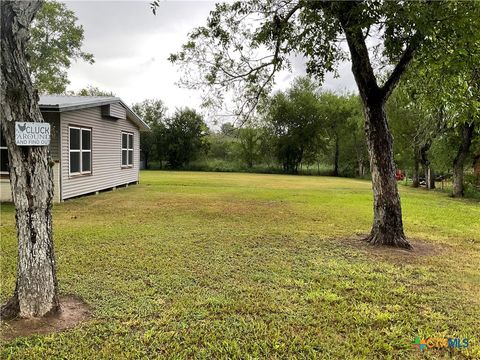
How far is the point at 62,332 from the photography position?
2836 mm

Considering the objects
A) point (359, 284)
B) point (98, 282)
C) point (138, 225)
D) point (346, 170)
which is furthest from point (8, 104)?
point (346, 170)

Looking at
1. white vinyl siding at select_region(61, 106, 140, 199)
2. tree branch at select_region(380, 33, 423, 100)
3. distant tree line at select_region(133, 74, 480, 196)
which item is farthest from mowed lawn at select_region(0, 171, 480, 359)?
distant tree line at select_region(133, 74, 480, 196)

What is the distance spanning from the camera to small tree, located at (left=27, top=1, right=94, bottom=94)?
25.9 metres

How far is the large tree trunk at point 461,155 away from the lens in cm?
1470

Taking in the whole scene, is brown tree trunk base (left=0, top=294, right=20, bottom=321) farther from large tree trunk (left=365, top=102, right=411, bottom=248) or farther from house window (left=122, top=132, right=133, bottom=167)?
house window (left=122, top=132, right=133, bottom=167)

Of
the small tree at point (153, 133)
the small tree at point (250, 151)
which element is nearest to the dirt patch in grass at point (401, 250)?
the small tree at point (250, 151)

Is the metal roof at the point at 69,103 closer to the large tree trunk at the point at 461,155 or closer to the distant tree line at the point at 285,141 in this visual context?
the large tree trunk at the point at 461,155

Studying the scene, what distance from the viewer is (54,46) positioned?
2673 centimetres

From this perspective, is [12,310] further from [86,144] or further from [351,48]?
[86,144]

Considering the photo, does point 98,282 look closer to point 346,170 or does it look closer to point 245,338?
point 245,338

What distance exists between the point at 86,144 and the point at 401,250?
9.49m

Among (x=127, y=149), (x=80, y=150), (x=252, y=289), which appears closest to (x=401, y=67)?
(x=252, y=289)

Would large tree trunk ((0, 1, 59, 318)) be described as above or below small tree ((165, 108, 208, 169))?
below

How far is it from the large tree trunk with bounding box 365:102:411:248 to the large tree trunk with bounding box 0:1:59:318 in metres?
4.83
